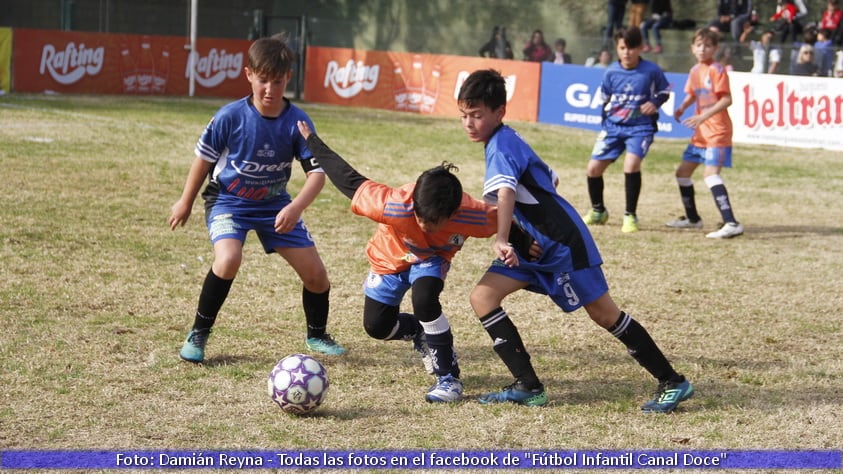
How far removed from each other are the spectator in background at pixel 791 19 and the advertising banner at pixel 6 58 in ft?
56.9

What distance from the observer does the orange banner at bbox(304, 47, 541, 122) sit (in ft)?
72.7

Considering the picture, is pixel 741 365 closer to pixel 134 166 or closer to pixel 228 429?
pixel 228 429

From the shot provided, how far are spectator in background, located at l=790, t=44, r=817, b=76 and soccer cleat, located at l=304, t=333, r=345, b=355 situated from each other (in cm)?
1612

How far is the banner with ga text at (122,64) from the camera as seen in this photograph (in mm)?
23109

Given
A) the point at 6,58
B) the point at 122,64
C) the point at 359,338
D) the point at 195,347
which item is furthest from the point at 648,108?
the point at 122,64

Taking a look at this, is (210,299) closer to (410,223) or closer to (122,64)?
(410,223)

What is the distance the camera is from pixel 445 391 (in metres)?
5.05

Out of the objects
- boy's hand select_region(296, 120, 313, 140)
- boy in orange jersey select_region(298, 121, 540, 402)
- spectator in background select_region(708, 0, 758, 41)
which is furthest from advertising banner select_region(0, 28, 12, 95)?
boy in orange jersey select_region(298, 121, 540, 402)

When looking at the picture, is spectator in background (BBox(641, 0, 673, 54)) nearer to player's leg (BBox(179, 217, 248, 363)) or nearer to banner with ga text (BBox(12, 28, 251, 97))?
banner with ga text (BBox(12, 28, 251, 97))

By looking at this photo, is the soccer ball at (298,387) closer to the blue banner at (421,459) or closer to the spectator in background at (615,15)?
the blue banner at (421,459)

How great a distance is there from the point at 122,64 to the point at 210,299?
66.5 ft

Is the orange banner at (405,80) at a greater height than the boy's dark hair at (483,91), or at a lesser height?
lesser

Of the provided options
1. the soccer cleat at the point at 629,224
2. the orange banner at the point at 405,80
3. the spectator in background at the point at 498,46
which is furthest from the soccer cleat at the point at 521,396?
the spectator in background at the point at 498,46

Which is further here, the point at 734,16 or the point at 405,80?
the point at 734,16
